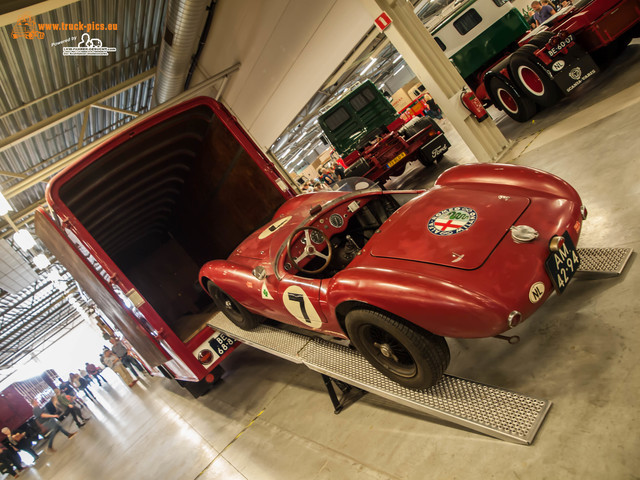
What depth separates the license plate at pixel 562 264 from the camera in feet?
7.20

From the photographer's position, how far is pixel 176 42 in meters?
7.75

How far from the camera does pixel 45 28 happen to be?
6.39 meters

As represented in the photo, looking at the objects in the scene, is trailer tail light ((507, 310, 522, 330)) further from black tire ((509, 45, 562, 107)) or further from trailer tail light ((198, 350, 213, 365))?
black tire ((509, 45, 562, 107))

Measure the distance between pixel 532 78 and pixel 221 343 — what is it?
238 inches

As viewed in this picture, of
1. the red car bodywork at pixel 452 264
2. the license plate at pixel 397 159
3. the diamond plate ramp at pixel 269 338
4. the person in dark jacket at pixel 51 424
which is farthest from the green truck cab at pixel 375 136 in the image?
the person in dark jacket at pixel 51 424

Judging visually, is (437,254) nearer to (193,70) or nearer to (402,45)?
(402,45)

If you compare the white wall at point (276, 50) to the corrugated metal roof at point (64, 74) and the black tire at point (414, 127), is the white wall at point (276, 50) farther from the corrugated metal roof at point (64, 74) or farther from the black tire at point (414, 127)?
the black tire at point (414, 127)

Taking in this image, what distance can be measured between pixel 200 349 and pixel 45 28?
18.6 ft

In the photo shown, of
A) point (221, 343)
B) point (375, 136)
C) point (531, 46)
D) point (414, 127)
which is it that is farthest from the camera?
point (375, 136)

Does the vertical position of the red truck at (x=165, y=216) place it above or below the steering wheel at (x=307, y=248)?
above

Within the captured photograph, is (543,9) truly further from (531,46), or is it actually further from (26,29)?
(26,29)

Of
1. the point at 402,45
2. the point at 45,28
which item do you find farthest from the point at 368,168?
the point at 45,28

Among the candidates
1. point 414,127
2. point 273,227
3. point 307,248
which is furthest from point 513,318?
point 414,127

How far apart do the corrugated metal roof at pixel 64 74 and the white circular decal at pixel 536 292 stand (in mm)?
7368
